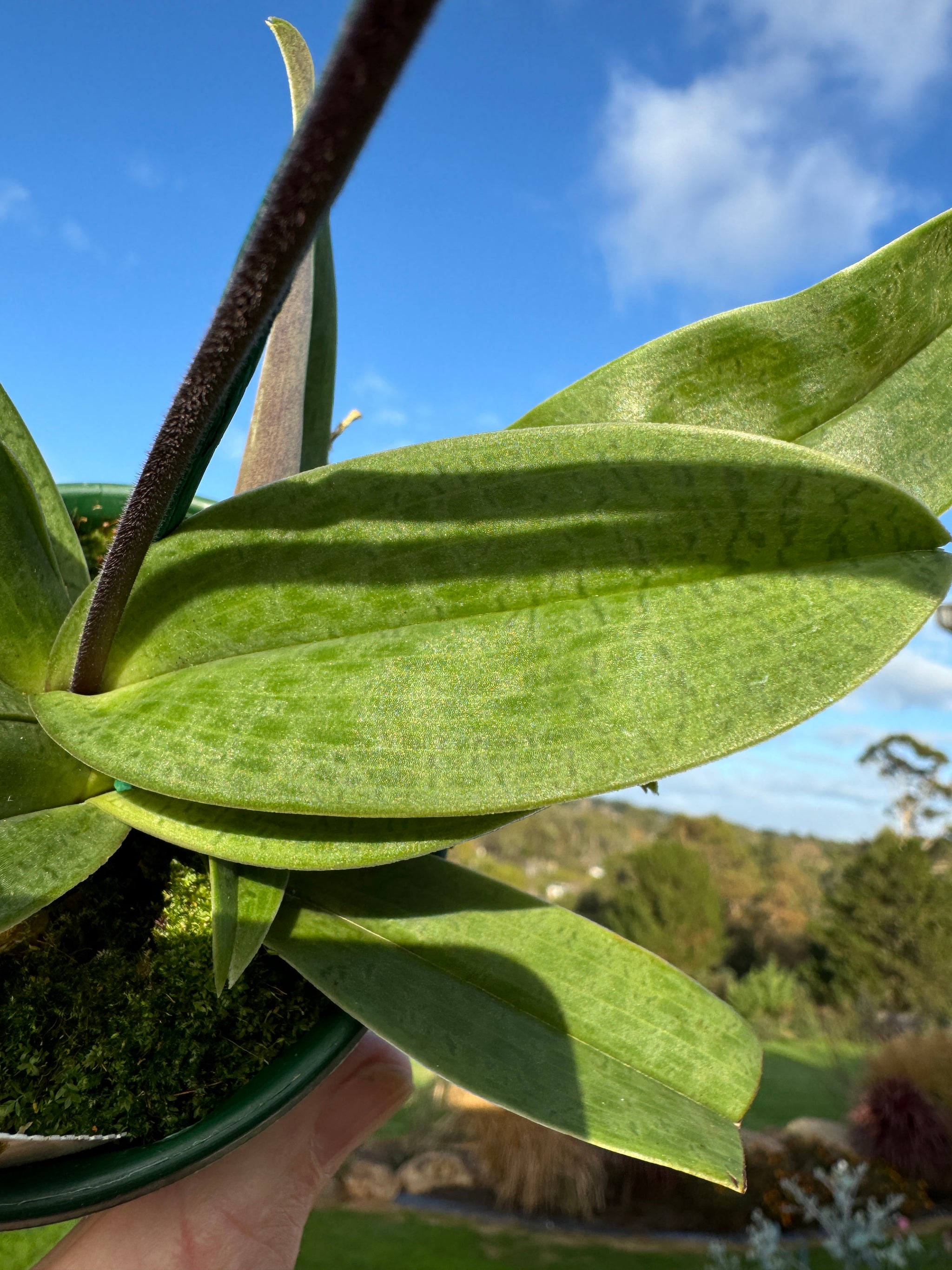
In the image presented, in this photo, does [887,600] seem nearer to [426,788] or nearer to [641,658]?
[641,658]

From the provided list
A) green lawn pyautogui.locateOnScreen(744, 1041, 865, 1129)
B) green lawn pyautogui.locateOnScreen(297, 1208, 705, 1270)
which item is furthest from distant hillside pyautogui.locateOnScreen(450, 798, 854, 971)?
green lawn pyautogui.locateOnScreen(744, 1041, 865, 1129)

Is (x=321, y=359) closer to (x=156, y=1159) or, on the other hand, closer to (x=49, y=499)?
(x=49, y=499)

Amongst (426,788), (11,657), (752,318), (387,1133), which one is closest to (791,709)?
(426,788)

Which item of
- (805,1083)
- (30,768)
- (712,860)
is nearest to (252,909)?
(30,768)

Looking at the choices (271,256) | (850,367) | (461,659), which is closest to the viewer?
(271,256)

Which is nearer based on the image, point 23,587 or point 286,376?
point 23,587

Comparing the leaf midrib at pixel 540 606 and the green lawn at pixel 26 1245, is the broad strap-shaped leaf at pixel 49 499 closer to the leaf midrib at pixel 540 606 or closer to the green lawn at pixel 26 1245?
the leaf midrib at pixel 540 606

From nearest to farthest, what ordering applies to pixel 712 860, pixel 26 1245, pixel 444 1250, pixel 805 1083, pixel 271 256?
pixel 271 256, pixel 26 1245, pixel 444 1250, pixel 805 1083, pixel 712 860

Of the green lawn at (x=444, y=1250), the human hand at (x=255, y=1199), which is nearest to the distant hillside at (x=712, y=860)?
the green lawn at (x=444, y=1250)

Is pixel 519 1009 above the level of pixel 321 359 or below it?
below
